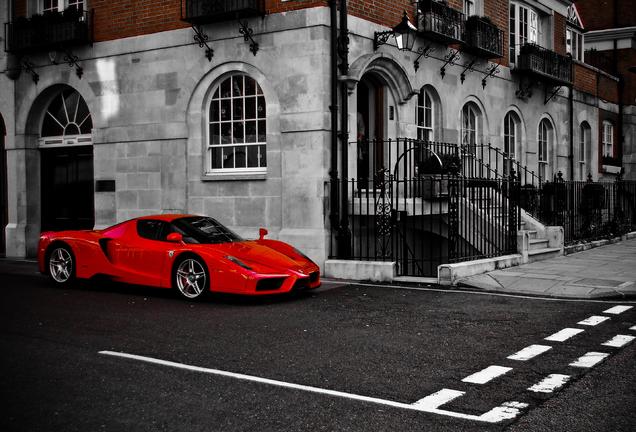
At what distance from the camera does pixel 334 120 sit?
14.0 m

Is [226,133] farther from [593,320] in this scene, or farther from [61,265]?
[593,320]

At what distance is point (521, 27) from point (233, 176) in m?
12.4

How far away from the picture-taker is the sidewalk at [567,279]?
10.9m

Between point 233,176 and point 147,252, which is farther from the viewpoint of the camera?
point 233,176

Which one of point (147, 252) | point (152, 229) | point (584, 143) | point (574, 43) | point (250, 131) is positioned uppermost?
point (574, 43)

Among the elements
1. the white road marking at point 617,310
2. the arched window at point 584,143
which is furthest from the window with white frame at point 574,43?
the white road marking at point 617,310

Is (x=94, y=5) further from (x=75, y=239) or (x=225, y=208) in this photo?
(x=75, y=239)

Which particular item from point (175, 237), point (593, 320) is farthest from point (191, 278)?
point (593, 320)

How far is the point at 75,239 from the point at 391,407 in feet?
26.7

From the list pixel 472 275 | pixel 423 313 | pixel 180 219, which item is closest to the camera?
pixel 423 313

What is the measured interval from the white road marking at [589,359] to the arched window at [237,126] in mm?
9390

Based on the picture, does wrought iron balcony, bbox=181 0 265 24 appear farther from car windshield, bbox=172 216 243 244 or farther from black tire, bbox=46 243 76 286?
black tire, bbox=46 243 76 286

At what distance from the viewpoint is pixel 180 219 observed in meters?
11.3

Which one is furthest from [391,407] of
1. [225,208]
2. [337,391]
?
[225,208]
